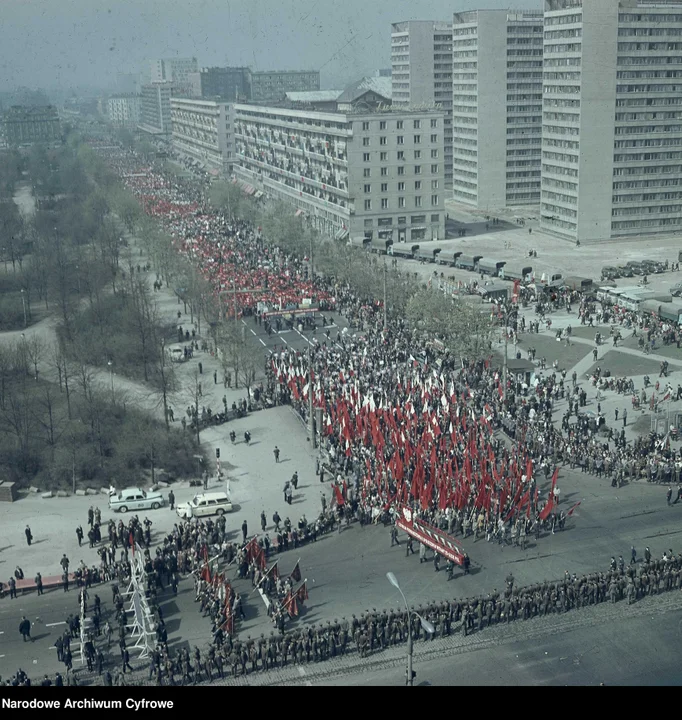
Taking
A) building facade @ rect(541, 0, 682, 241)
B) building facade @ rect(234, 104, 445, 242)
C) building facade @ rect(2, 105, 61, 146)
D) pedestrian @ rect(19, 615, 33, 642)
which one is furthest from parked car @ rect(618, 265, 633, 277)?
building facade @ rect(2, 105, 61, 146)

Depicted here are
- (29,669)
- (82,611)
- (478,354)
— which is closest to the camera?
(29,669)

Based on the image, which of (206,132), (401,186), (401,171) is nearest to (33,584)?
(401,186)

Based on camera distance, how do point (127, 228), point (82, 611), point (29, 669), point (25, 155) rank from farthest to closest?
point (25, 155), point (127, 228), point (82, 611), point (29, 669)

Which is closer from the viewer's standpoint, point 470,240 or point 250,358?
point 250,358

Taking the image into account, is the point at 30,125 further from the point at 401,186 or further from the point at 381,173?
the point at 401,186

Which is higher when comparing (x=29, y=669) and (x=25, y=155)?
(x=25, y=155)

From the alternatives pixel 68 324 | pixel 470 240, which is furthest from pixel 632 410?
pixel 470 240

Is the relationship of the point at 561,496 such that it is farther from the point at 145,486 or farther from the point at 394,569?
the point at 145,486
